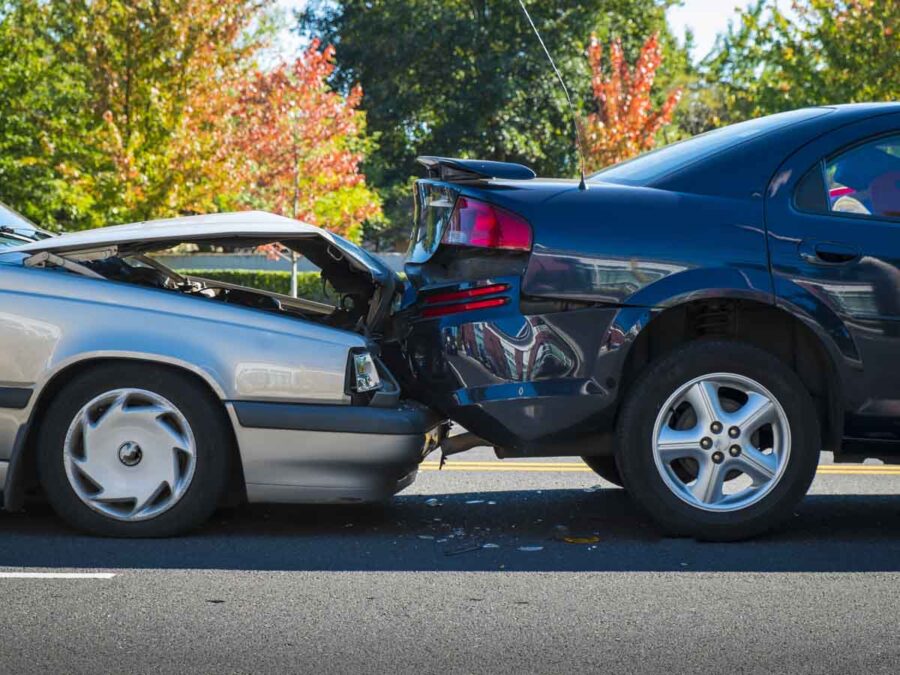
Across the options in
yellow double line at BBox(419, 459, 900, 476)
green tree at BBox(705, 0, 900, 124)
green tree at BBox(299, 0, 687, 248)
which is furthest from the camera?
green tree at BBox(299, 0, 687, 248)

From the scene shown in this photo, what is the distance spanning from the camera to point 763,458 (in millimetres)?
5070

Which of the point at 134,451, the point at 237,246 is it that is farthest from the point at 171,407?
the point at 237,246

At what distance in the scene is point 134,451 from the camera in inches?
198

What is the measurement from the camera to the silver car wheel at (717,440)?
506 cm

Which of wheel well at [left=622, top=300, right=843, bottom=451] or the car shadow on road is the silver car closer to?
the car shadow on road

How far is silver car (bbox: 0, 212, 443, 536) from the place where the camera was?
16.5 feet

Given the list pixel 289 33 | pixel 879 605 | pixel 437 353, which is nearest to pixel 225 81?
pixel 437 353

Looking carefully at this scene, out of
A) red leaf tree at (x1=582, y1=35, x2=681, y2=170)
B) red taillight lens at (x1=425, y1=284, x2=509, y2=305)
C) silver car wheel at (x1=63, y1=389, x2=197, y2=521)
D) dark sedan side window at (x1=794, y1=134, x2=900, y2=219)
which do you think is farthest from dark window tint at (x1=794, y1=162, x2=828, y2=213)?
red leaf tree at (x1=582, y1=35, x2=681, y2=170)

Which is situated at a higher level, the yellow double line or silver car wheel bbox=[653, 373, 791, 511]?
silver car wheel bbox=[653, 373, 791, 511]

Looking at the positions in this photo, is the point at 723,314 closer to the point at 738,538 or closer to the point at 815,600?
the point at 738,538

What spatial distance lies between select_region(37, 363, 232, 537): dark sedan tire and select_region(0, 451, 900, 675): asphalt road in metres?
0.12

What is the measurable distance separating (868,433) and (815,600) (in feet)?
3.83

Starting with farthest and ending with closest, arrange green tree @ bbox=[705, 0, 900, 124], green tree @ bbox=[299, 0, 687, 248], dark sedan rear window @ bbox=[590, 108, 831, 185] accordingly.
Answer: green tree @ bbox=[299, 0, 687, 248]
green tree @ bbox=[705, 0, 900, 124]
dark sedan rear window @ bbox=[590, 108, 831, 185]

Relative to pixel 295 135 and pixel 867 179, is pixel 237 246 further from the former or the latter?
pixel 295 135
